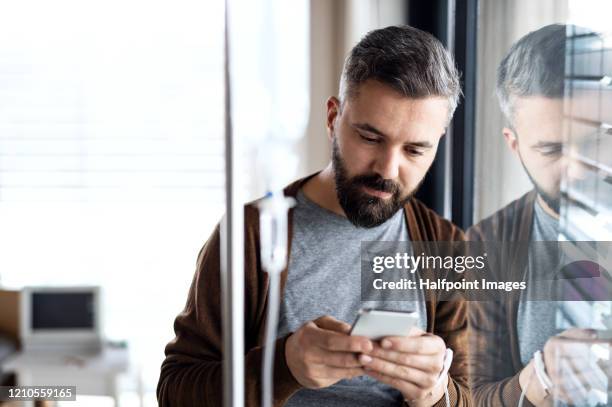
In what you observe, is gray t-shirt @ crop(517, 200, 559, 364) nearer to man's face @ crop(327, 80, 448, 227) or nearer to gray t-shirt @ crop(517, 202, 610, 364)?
gray t-shirt @ crop(517, 202, 610, 364)

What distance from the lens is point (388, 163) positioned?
105 cm

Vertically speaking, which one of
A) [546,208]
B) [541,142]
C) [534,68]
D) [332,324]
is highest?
[534,68]

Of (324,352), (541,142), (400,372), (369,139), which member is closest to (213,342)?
(324,352)

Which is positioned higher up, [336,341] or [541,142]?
[541,142]

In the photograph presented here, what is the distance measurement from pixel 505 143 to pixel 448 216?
0.15 m

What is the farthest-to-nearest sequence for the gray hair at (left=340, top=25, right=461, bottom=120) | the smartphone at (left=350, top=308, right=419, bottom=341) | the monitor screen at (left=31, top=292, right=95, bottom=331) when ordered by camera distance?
the monitor screen at (left=31, top=292, right=95, bottom=331)
the gray hair at (left=340, top=25, right=461, bottom=120)
the smartphone at (left=350, top=308, right=419, bottom=341)

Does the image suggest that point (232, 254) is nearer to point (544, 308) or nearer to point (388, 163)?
point (388, 163)

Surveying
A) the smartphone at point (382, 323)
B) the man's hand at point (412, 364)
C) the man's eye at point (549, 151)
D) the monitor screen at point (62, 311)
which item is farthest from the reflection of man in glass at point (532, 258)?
the monitor screen at point (62, 311)

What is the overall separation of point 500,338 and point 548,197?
0.25 meters

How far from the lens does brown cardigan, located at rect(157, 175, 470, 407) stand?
1.04m

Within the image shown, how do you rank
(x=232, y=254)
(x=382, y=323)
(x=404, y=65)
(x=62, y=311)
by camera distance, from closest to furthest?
(x=232, y=254)
(x=382, y=323)
(x=404, y=65)
(x=62, y=311)

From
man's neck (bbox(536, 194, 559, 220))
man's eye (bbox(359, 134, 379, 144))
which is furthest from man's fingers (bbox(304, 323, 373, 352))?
man's neck (bbox(536, 194, 559, 220))

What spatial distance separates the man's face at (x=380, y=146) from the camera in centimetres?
103

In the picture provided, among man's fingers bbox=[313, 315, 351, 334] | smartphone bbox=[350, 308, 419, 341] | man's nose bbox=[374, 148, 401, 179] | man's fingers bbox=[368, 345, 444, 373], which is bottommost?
man's fingers bbox=[368, 345, 444, 373]
